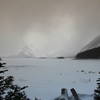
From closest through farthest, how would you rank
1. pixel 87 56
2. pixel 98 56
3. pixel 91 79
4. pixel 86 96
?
pixel 86 96, pixel 91 79, pixel 98 56, pixel 87 56

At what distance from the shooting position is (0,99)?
2287 mm

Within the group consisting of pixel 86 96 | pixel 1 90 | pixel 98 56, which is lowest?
pixel 86 96

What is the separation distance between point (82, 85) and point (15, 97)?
7.45 metres

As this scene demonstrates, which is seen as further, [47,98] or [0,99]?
[47,98]

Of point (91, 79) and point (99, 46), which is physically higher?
point (99, 46)

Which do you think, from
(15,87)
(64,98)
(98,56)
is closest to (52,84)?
(64,98)

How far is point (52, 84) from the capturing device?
409 inches

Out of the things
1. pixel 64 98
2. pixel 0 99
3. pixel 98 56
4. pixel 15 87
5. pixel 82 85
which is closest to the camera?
pixel 0 99

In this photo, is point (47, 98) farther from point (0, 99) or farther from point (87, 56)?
point (87, 56)

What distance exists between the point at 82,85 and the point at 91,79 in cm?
104

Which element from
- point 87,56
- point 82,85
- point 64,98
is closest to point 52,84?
point 82,85

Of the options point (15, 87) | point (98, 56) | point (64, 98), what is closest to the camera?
point (15, 87)

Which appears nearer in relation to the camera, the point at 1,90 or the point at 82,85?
the point at 1,90

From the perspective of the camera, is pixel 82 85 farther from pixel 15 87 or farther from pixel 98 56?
pixel 98 56
